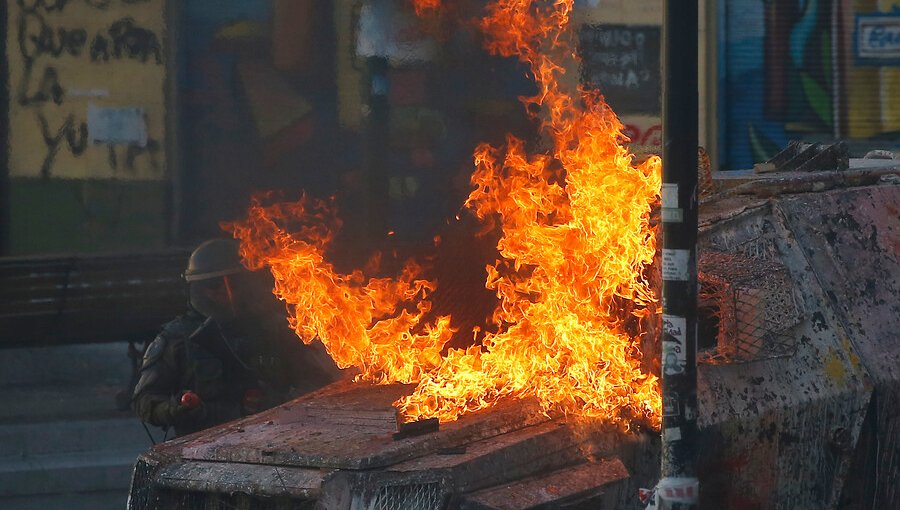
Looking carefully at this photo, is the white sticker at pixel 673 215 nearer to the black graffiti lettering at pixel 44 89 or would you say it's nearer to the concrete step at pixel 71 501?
the concrete step at pixel 71 501

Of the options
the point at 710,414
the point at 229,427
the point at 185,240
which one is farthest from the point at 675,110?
the point at 185,240

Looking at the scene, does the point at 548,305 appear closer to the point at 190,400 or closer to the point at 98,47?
the point at 190,400

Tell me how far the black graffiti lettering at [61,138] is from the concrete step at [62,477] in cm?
333

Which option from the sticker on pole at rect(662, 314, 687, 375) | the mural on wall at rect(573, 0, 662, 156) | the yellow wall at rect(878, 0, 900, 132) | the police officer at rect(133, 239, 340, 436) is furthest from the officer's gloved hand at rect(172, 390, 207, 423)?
the yellow wall at rect(878, 0, 900, 132)

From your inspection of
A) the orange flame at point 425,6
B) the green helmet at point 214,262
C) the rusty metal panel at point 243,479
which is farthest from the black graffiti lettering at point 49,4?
the rusty metal panel at point 243,479

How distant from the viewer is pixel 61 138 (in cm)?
1124

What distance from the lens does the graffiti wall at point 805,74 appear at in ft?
43.2

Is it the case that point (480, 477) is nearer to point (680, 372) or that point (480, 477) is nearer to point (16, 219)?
point (680, 372)

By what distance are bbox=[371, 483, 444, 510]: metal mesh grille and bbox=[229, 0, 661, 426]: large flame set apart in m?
0.66

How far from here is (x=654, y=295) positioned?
205 inches

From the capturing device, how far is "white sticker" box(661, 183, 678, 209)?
4.95 metres

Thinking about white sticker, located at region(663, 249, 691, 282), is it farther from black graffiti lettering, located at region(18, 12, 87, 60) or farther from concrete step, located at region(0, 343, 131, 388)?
black graffiti lettering, located at region(18, 12, 87, 60)

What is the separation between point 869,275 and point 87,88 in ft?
26.3

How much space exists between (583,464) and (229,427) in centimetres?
155
